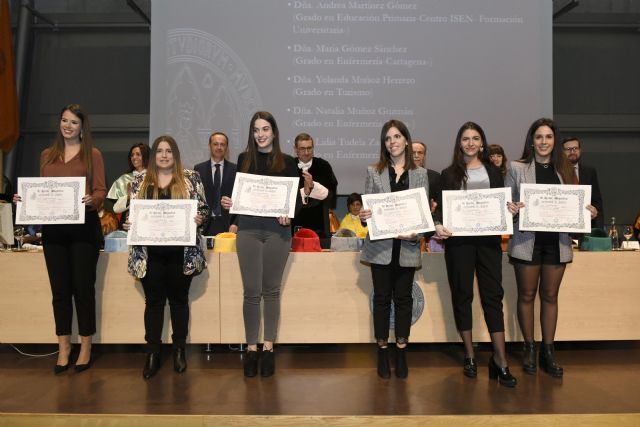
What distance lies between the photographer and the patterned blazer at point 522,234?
10.4 ft

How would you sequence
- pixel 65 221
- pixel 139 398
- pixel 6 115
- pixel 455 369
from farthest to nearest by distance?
pixel 6 115
pixel 455 369
pixel 65 221
pixel 139 398

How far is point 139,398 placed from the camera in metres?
2.82

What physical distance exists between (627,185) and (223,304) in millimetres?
7119

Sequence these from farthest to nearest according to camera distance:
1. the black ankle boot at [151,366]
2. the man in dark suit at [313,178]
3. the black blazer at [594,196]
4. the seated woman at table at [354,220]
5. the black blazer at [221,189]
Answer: the seated woman at table at [354,220] → the man in dark suit at [313,178] → the black blazer at [221,189] → the black blazer at [594,196] → the black ankle boot at [151,366]

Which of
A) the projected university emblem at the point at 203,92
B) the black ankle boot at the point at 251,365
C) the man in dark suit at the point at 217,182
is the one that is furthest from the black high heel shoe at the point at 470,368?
the projected university emblem at the point at 203,92

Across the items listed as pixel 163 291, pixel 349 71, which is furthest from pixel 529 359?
pixel 349 71

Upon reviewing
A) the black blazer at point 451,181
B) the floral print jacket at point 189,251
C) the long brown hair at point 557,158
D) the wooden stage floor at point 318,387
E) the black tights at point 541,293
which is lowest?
the wooden stage floor at point 318,387

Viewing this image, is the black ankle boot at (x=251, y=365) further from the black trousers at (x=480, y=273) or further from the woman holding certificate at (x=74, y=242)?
the black trousers at (x=480, y=273)

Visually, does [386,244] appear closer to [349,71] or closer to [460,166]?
[460,166]

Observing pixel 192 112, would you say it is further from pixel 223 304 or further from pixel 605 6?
pixel 605 6

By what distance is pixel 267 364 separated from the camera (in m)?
3.23

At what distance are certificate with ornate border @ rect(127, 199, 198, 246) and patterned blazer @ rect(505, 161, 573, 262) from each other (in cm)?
185

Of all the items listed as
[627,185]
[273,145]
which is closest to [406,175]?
[273,145]

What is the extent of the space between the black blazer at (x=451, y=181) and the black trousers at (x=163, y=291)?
1.52 metres
